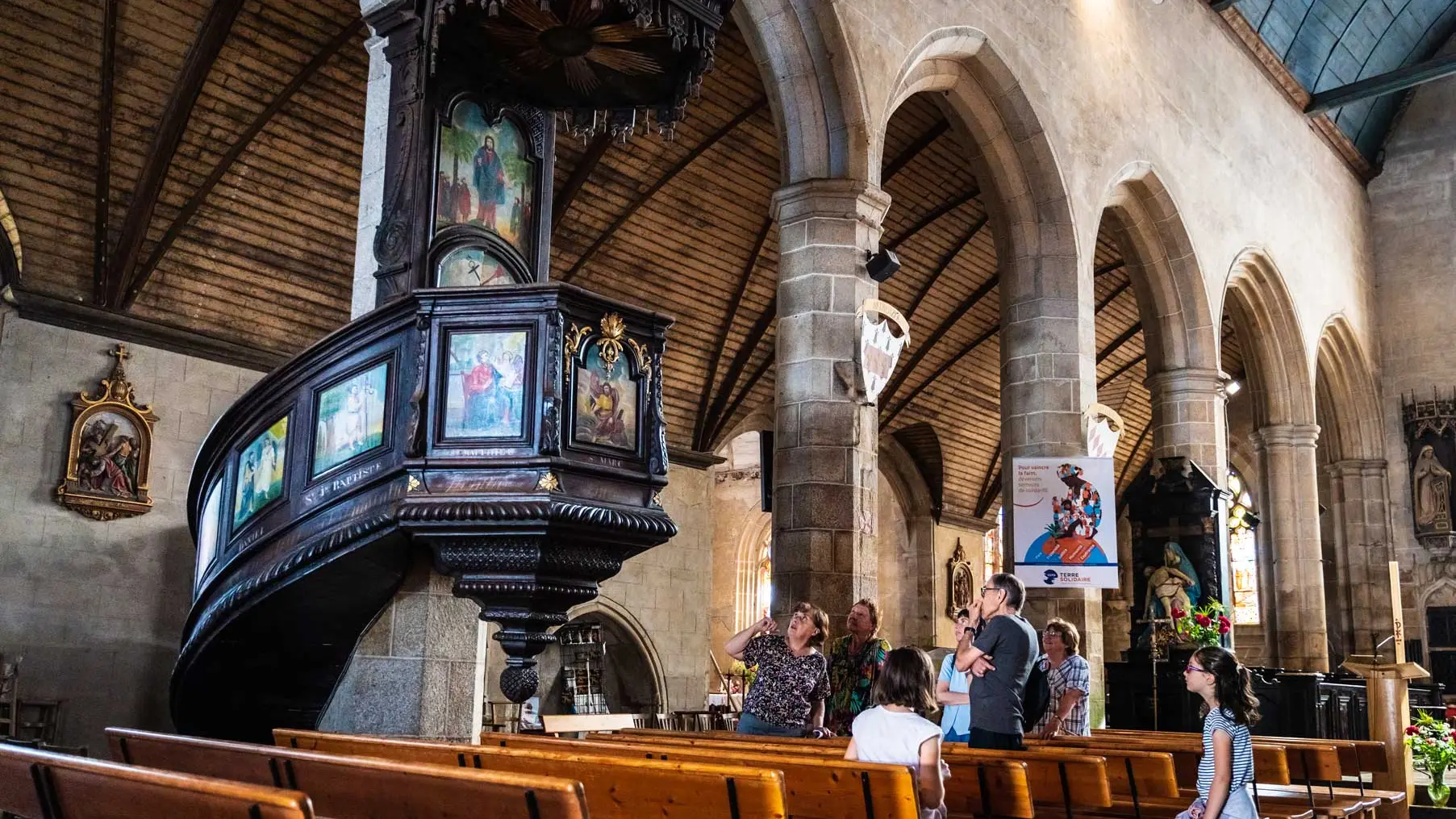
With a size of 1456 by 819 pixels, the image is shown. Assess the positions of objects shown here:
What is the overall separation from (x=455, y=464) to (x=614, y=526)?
0.59 metres

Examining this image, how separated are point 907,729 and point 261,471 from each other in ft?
9.56

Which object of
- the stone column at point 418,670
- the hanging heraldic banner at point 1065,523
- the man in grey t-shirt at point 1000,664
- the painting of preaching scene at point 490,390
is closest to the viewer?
the man in grey t-shirt at point 1000,664

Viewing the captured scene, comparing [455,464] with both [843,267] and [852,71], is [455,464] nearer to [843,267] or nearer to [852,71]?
[843,267]

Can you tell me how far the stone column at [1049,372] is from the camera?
9.69 metres

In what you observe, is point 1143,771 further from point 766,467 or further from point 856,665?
point 766,467

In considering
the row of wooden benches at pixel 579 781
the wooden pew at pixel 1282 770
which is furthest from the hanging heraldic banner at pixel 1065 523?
the row of wooden benches at pixel 579 781

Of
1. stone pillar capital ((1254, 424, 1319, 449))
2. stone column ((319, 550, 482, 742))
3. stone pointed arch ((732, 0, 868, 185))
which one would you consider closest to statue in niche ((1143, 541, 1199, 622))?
stone pointed arch ((732, 0, 868, 185))

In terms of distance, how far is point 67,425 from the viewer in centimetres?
1001

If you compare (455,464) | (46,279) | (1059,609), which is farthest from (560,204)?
(455,464)

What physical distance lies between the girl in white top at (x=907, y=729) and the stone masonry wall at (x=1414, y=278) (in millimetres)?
15838

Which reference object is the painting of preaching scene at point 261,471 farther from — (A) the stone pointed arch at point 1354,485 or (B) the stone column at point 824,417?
(A) the stone pointed arch at point 1354,485

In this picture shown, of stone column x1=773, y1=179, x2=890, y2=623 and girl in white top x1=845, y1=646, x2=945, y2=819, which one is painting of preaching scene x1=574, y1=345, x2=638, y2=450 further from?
stone column x1=773, y1=179, x2=890, y2=623

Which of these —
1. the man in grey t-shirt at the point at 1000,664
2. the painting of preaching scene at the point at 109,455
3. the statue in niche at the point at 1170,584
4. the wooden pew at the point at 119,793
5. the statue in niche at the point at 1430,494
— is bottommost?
the wooden pew at the point at 119,793

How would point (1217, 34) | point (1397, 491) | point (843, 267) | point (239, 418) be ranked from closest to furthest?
point (239, 418)
point (843, 267)
point (1217, 34)
point (1397, 491)
